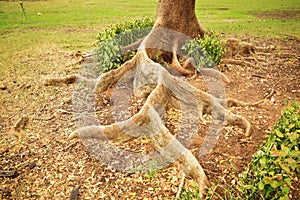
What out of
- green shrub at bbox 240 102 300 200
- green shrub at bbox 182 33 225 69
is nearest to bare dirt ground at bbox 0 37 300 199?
green shrub at bbox 240 102 300 200

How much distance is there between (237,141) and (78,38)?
43.4 ft

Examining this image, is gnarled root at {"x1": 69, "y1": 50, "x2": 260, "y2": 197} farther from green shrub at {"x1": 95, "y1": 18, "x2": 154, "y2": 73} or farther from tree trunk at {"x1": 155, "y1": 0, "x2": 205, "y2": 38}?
tree trunk at {"x1": 155, "y1": 0, "x2": 205, "y2": 38}

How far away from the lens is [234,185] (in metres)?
4.28

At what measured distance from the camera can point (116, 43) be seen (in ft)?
27.7

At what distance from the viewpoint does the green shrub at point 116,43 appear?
813cm

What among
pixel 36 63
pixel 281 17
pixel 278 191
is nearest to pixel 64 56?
pixel 36 63

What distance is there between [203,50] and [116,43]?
2.87 meters

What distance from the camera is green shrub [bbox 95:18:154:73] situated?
813 cm

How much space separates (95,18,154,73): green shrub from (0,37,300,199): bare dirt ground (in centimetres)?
135

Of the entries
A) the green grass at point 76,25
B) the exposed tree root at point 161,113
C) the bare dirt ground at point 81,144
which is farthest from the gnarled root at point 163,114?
the green grass at point 76,25

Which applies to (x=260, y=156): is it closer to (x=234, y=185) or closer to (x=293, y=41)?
(x=234, y=185)

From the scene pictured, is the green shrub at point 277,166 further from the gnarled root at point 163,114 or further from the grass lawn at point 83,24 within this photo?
the grass lawn at point 83,24

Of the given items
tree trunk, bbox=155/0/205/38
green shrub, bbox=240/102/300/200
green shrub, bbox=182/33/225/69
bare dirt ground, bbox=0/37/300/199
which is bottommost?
bare dirt ground, bbox=0/37/300/199

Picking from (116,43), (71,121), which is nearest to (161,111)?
(71,121)
